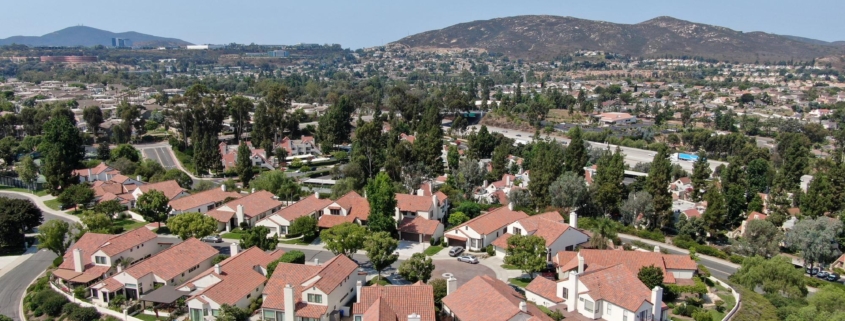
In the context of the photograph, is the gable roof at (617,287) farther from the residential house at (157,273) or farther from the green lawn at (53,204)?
the green lawn at (53,204)

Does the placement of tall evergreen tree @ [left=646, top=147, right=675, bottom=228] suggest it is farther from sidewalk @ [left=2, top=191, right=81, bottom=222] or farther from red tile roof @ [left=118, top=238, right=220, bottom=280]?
sidewalk @ [left=2, top=191, right=81, bottom=222]

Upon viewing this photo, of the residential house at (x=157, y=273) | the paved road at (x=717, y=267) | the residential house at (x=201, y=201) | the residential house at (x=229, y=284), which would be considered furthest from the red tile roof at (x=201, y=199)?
the paved road at (x=717, y=267)

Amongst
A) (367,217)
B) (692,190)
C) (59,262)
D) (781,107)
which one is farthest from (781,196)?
(781,107)

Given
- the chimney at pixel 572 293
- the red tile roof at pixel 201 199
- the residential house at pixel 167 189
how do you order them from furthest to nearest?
the residential house at pixel 167 189
the red tile roof at pixel 201 199
the chimney at pixel 572 293

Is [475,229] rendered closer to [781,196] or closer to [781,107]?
[781,196]

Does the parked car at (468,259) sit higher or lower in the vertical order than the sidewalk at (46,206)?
higher

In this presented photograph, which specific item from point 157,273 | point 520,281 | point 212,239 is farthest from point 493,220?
point 157,273
